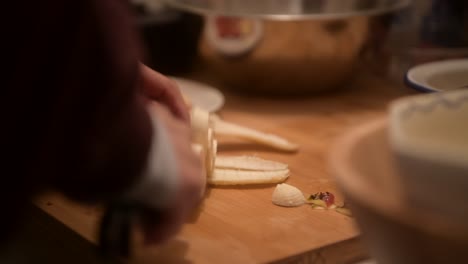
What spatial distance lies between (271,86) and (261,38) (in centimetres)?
7

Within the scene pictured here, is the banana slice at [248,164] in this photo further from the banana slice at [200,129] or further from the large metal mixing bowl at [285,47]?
the large metal mixing bowl at [285,47]

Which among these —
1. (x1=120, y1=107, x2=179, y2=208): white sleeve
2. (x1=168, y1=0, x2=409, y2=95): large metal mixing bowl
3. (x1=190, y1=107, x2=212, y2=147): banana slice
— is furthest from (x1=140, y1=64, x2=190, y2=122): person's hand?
(x1=168, y1=0, x2=409, y2=95): large metal mixing bowl

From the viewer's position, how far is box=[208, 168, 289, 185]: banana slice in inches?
24.8

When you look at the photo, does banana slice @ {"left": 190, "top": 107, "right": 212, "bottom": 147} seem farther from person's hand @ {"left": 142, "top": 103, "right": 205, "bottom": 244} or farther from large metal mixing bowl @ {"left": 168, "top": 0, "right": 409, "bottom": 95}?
large metal mixing bowl @ {"left": 168, "top": 0, "right": 409, "bottom": 95}

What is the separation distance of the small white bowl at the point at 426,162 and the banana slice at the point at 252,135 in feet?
1.05

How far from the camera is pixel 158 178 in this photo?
41 centimetres

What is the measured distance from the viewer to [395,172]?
0.39 metres

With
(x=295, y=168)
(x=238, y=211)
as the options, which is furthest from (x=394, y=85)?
(x=238, y=211)

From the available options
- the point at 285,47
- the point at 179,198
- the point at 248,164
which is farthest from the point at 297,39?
the point at 179,198

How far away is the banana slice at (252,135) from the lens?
0.71m

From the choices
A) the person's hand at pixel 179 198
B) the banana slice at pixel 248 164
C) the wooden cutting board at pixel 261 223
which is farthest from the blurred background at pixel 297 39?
the person's hand at pixel 179 198

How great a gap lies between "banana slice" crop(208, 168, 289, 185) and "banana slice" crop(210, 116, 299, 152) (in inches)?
2.9

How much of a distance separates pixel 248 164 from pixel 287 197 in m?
0.07

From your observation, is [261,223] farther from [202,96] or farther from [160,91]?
[202,96]
